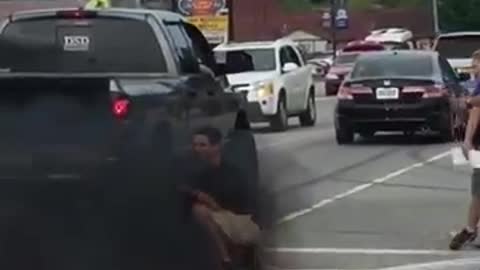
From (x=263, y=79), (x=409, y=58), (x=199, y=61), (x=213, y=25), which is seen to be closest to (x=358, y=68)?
(x=409, y=58)

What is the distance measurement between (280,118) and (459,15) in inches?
2598

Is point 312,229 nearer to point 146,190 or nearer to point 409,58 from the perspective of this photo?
point 146,190

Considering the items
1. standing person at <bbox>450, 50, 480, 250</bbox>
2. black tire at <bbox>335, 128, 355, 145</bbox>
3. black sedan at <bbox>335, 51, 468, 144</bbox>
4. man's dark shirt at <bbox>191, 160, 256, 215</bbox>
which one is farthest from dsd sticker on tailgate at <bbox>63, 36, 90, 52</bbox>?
black tire at <bbox>335, 128, 355, 145</bbox>

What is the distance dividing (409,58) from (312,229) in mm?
12253

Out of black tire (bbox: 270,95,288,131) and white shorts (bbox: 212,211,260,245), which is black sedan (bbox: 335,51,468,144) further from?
white shorts (bbox: 212,211,260,245)

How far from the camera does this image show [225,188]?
25.9 feet

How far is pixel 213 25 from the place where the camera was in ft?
125

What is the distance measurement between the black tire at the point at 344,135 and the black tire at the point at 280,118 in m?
2.72

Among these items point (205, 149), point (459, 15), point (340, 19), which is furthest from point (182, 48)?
point (459, 15)

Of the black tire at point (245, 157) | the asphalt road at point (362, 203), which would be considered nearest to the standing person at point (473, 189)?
the asphalt road at point (362, 203)

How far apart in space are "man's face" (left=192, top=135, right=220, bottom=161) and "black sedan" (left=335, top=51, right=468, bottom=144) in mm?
16964

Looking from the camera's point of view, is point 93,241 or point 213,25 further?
point 213,25

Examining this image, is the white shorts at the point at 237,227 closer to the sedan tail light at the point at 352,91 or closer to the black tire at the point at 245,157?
the black tire at the point at 245,157

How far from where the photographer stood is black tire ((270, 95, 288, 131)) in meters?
28.9
